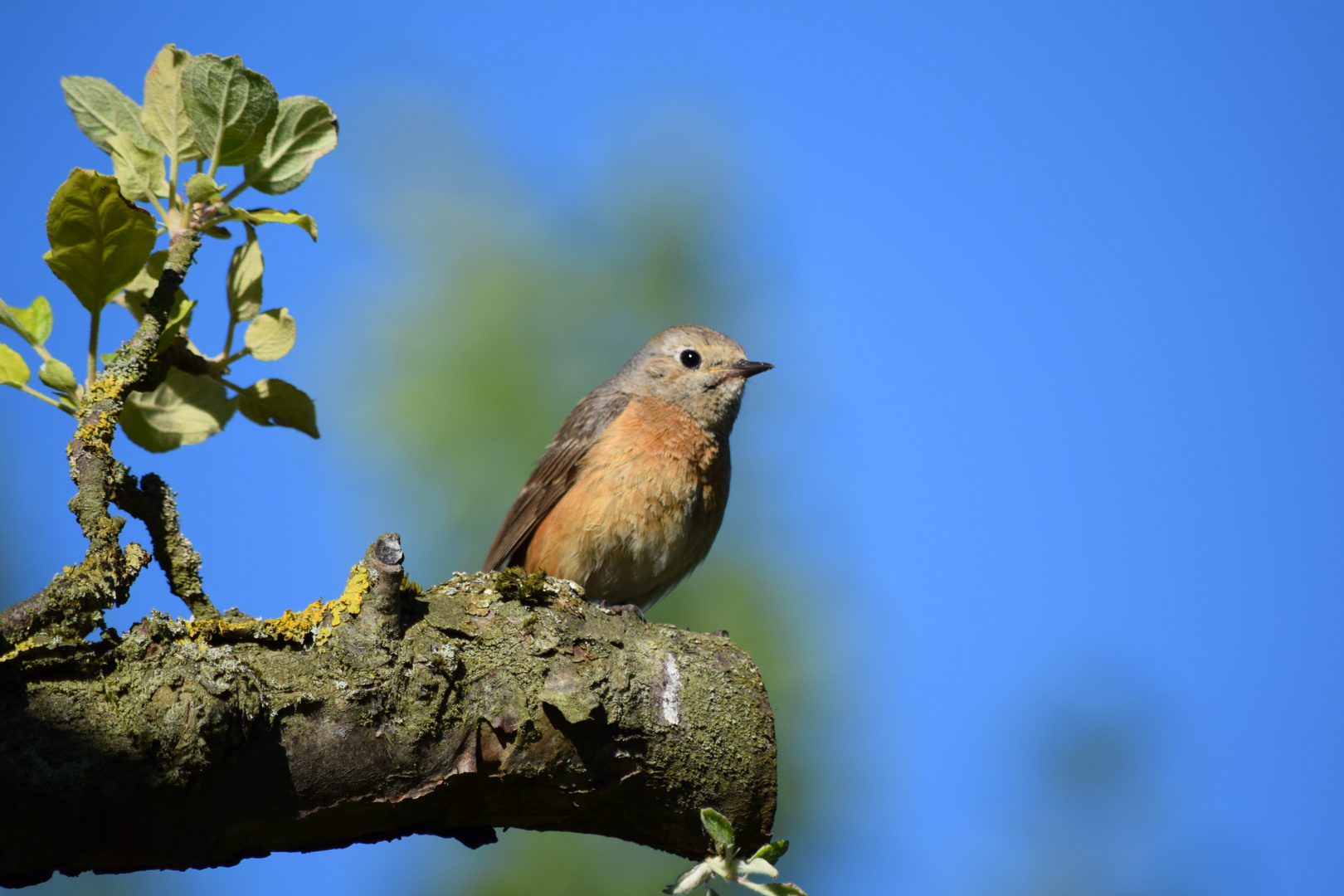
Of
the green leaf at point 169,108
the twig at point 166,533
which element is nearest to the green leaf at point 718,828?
the twig at point 166,533

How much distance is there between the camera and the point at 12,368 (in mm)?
2834

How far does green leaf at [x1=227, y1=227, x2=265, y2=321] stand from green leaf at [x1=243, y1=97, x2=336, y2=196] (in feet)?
0.91

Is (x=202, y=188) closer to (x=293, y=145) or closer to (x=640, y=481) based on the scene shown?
(x=293, y=145)

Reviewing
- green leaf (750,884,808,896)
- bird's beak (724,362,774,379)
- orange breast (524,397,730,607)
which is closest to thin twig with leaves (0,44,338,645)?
green leaf (750,884,808,896)

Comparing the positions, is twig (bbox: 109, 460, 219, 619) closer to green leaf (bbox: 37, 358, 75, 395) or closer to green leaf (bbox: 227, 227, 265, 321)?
green leaf (bbox: 37, 358, 75, 395)

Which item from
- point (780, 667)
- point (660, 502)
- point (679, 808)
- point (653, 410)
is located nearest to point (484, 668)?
point (679, 808)

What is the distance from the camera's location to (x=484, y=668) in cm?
294

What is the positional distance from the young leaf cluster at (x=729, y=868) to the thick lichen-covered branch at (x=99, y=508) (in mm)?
1583

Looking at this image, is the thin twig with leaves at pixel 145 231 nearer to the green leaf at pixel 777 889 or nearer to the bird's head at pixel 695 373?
the green leaf at pixel 777 889

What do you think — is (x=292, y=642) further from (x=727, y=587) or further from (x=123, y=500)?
(x=727, y=587)

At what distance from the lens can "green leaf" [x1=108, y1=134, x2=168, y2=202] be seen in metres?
2.86

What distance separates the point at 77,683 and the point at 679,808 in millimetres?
1660

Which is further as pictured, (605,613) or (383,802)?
(605,613)

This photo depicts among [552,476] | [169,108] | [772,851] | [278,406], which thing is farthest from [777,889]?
[552,476]
